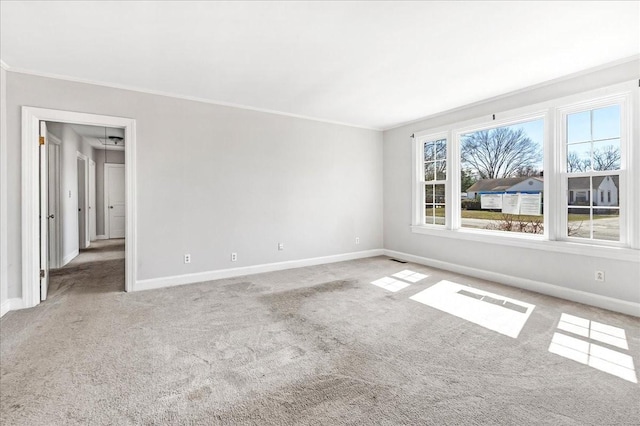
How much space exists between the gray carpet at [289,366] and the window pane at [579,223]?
33.3 inches

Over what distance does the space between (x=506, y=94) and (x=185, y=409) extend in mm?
4952

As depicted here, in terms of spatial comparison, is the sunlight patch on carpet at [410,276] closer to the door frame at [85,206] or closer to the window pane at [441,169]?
the window pane at [441,169]

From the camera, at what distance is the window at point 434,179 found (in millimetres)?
5162

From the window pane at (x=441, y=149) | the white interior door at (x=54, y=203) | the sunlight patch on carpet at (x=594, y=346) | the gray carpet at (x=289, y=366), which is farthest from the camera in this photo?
the window pane at (x=441, y=149)

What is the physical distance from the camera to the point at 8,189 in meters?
3.21

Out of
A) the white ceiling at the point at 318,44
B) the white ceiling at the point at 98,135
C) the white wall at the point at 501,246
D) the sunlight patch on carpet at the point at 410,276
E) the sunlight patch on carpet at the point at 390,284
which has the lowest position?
the sunlight patch on carpet at the point at 390,284

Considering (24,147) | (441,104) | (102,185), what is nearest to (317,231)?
(441,104)

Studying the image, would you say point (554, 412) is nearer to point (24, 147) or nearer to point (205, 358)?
point (205, 358)

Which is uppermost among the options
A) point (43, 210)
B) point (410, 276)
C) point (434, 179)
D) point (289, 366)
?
point (434, 179)

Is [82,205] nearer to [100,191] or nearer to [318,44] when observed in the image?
[100,191]

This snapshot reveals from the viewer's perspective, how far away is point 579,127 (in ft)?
11.5

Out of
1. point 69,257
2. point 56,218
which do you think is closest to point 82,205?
point 69,257

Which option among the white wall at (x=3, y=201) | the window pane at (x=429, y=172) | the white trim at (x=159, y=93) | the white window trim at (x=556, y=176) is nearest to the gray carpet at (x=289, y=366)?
the white wall at (x=3, y=201)

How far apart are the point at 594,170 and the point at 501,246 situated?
139cm
